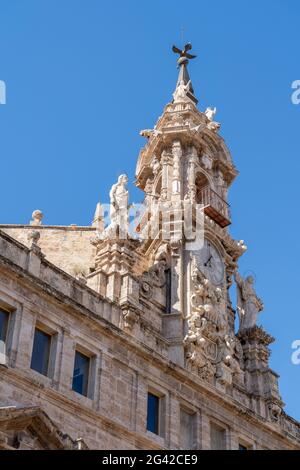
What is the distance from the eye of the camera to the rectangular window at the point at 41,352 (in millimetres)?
26438

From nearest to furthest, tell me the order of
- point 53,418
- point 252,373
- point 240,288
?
point 53,418, point 252,373, point 240,288

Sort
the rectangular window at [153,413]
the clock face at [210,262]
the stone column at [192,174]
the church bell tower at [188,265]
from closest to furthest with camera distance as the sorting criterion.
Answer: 1. the rectangular window at [153,413]
2. the church bell tower at [188,265]
3. the clock face at [210,262]
4. the stone column at [192,174]

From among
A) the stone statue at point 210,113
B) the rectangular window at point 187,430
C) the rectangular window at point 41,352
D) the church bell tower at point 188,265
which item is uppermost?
the stone statue at point 210,113

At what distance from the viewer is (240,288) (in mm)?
39750

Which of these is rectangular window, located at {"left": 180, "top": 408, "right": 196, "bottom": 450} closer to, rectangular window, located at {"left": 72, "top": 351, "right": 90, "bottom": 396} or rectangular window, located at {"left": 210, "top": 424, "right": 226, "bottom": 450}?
rectangular window, located at {"left": 210, "top": 424, "right": 226, "bottom": 450}

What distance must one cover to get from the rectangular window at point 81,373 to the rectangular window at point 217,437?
19.9 ft

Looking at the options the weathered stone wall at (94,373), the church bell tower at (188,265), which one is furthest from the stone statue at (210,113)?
the weathered stone wall at (94,373)

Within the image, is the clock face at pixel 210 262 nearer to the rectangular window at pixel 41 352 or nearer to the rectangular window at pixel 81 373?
the rectangular window at pixel 81 373

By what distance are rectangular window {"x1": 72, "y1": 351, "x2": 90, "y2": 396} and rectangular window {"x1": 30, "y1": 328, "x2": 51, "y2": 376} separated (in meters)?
1.21

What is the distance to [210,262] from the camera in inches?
1464

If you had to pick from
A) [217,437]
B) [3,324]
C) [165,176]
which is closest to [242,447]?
[217,437]

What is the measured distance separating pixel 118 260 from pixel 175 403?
5.61 meters
